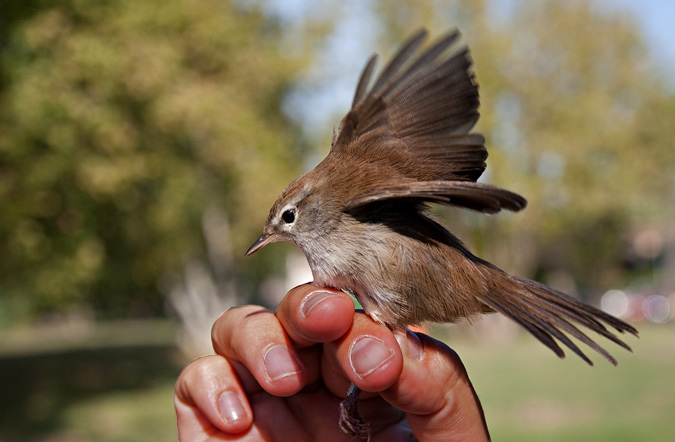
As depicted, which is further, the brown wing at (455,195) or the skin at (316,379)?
the skin at (316,379)

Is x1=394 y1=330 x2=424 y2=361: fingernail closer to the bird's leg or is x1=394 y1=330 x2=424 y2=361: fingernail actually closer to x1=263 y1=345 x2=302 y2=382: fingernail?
the bird's leg

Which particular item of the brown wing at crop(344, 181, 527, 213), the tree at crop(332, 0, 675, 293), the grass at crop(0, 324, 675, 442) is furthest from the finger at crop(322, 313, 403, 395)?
the tree at crop(332, 0, 675, 293)

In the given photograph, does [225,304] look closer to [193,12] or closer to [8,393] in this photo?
[8,393]

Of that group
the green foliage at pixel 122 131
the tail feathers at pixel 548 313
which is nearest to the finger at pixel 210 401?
the tail feathers at pixel 548 313

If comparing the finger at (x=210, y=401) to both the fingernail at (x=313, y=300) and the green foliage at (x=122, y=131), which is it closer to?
the fingernail at (x=313, y=300)

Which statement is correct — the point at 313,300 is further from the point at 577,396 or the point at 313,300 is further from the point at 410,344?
the point at 577,396

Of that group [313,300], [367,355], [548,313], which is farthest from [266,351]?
[548,313]

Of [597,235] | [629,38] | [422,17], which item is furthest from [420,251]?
[597,235]
